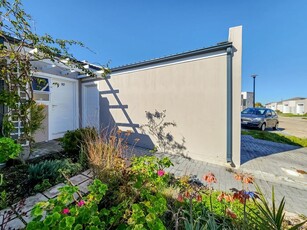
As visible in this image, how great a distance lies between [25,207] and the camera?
6.68 feet

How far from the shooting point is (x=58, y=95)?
21.5ft

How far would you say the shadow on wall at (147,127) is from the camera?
205 inches

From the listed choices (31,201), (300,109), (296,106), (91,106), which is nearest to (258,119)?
(91,106)

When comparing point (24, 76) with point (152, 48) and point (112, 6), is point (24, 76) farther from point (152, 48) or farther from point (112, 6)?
point (152, 48)

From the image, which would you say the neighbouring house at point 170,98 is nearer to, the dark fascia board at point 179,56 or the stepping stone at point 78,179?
the dark fascia board at point 179,56

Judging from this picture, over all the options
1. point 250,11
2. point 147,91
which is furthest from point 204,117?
point 250,11

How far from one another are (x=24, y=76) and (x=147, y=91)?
360 cm

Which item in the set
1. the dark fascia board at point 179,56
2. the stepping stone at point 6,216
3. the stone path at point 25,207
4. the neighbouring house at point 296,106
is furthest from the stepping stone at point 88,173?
the neighbouring house at point 296,106

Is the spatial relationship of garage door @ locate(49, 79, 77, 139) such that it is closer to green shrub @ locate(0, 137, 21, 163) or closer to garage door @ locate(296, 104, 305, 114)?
green shrub @ locate(0, 137, 21, 163)

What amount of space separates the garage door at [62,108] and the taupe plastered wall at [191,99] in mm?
3152

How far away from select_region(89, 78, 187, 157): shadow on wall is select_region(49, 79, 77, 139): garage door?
4.99ft

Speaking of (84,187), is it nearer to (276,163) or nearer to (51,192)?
(51,192)

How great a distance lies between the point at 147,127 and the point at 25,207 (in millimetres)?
4099

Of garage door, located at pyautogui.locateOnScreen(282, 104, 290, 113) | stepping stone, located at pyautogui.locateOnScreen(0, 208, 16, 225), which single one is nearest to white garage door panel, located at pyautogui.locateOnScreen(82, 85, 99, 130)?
stepping stone, located at pyautogui.locateOnScreen(0, 208, 16, 225)
